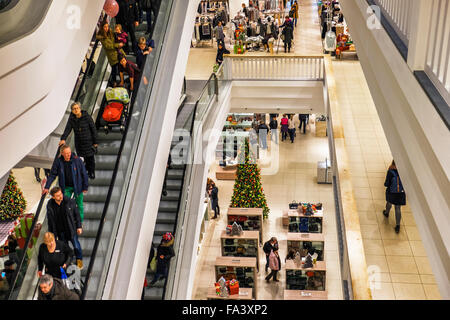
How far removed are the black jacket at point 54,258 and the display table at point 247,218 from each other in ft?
30.1

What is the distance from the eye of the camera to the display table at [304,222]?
15398mm

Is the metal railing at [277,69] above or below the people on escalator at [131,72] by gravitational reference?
above

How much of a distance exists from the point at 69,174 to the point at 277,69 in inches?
418

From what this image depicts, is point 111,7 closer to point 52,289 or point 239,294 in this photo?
point 52,289

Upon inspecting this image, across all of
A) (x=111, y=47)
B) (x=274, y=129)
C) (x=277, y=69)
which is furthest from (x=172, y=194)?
(x=274, y=129)

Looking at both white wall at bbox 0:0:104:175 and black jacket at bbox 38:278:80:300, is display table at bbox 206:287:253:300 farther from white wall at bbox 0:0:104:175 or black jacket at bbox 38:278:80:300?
white wall at bbox 0:0:104:175

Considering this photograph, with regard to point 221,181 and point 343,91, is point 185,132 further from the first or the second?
point 221,181

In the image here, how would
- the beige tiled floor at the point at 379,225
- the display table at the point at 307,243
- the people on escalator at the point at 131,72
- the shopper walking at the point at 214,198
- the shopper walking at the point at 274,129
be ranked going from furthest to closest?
the shopper walking at the point at 274,129
the shopper walking at the point at 214,198
the display table at the point at 307,243
the people on escalator at the point at 131,72
the beige tiled floor at the point at 379,225

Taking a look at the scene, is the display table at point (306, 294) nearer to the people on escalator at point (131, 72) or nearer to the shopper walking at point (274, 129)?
the people on escalator at point (131, 72)

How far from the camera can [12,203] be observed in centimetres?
1653

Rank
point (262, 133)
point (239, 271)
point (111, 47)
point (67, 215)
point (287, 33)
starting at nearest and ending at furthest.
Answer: point (67, 215)
point (111, 47)
point (239, 271)
point (287, 33)
point (262, 133)

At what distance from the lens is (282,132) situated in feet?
69.3

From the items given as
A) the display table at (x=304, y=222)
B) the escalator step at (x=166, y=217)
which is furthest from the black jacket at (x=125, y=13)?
the display table at (x=304, y=222)

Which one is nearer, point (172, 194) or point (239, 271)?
point (172, 194)
